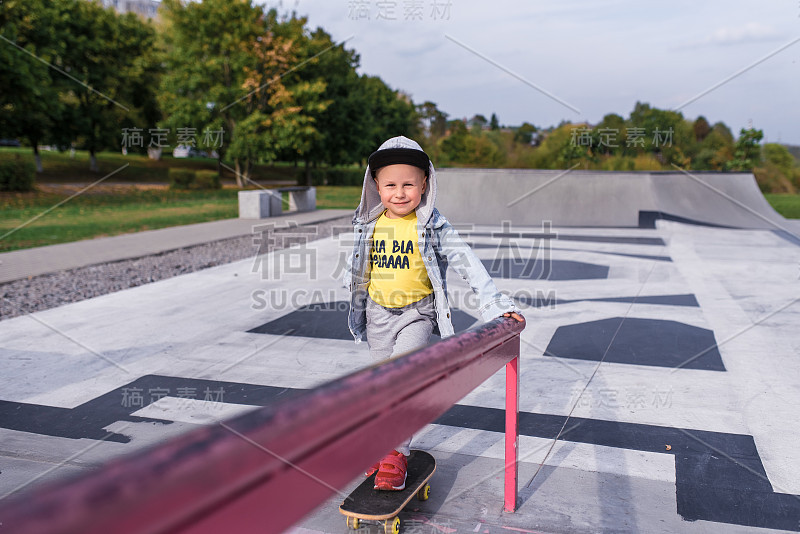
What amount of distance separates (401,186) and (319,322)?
3279 millimetres

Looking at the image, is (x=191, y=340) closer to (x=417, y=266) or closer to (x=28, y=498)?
(x=417, y=266)

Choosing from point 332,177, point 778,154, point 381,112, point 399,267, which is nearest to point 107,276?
point 399,267

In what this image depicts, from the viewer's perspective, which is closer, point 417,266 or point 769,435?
point 417,266

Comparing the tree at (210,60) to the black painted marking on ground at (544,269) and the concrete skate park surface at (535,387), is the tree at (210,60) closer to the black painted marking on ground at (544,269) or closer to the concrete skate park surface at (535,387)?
the black painted marking on ground at (544,269)

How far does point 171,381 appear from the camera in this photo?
13.5ft

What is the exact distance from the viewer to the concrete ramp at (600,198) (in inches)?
587

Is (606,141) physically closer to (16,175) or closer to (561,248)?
(561,248)

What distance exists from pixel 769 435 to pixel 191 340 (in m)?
4.14

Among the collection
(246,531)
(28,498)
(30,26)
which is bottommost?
(246,531)

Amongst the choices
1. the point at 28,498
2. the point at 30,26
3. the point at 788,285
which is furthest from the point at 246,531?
the point at 30,26

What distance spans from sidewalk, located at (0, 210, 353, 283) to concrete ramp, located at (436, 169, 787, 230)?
4.49 metres

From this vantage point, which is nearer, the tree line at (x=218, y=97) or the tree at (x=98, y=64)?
the tree line at (x=218, y=97)

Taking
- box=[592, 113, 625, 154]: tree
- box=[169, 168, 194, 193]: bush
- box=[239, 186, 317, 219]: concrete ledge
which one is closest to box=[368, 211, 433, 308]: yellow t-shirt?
box=[239, 186, 317, 219]: concrete ledge

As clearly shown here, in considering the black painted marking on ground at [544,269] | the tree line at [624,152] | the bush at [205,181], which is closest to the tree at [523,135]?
the tree line at [624,152]
